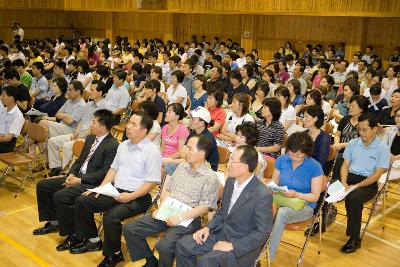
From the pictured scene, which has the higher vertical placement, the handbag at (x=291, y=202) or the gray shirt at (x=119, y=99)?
the gray shirt at (x=119, y=99)

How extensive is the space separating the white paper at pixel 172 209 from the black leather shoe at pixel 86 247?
112cm

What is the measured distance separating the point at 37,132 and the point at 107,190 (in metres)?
2.41

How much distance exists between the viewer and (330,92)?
31.2ft

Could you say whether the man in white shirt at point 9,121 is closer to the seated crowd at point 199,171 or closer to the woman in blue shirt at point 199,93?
the seated crowd at point 199,171

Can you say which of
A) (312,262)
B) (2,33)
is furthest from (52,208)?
(2,33)

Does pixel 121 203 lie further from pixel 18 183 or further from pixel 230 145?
pixel 18 183

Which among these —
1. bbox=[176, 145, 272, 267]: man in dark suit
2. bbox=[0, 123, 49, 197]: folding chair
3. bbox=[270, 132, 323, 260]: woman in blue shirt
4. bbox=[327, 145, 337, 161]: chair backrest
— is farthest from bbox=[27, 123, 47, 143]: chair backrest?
bbox=[327, 145, 337, 161]: chair backrest

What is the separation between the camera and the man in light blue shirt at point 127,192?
4.59m

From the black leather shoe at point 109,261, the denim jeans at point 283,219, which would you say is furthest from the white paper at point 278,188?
the black leather shoe at point 109,261

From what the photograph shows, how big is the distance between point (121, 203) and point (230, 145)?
2.12 metres

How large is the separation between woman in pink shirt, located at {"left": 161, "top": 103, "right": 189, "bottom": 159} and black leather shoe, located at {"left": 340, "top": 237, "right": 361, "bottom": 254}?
219 centimetres

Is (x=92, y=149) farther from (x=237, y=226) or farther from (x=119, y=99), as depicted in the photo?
(x=119, y=99)

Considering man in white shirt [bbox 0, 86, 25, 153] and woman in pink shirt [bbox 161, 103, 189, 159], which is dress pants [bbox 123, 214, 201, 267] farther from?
man in white shirt [bbox 0, 86, 25, 153]

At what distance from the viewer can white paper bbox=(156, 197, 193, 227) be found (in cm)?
420
